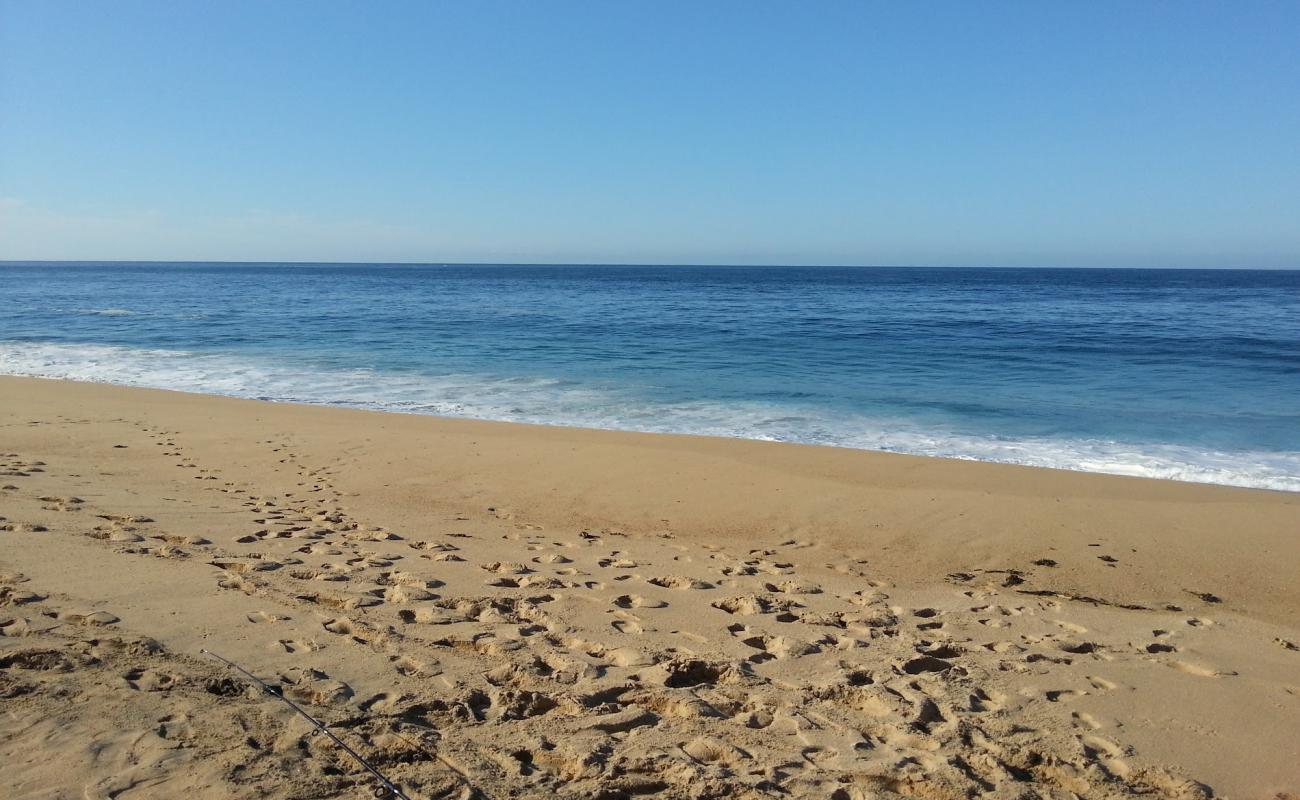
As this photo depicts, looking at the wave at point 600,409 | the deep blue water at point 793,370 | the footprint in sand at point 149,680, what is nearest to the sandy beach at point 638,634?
the footprint in sand at point 149,680

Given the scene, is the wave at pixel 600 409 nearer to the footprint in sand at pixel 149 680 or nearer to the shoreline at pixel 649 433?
the shoreline at pixel 649 433

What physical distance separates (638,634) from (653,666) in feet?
1.36

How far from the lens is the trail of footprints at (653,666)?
118 inches

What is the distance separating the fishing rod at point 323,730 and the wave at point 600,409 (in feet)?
27.7

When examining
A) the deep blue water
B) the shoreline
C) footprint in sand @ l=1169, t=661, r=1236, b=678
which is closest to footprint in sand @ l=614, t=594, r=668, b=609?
footprint in sand @ l=1169, t=661, r=1236, b=678

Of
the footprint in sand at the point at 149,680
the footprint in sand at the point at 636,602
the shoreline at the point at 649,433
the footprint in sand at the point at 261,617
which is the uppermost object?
the footprint in sand at the point at 149,680

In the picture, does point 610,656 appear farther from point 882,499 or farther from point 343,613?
point 882,499

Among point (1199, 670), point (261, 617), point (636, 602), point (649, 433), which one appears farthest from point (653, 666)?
point (649, 433)

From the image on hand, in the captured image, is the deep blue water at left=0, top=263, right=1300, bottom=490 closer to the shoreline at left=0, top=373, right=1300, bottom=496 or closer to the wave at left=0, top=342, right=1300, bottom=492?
the wave at left=0, top=342, right=1300, bottom=492

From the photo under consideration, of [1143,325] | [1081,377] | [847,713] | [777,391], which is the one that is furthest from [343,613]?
[1143,325]

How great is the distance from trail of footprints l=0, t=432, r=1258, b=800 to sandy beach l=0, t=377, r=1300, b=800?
0.06 feet

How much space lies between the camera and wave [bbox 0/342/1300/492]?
10086mm

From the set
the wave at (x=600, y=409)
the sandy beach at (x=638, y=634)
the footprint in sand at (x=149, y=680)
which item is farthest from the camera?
the wave at (x=600, y=409)

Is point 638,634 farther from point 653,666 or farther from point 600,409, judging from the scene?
point 600,409
